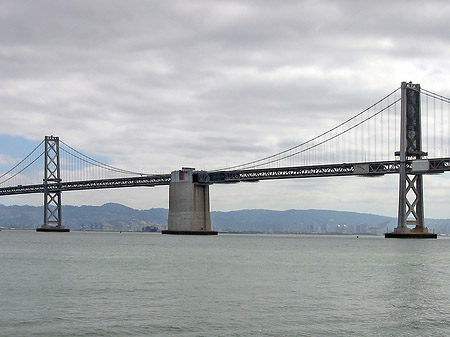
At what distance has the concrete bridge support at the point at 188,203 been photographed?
311 ft

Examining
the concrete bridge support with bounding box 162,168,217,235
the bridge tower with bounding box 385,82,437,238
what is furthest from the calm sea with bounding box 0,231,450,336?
the concrete bridge support with bounding box 162,168,217,235

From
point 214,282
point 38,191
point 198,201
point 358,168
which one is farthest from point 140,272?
point 38,191

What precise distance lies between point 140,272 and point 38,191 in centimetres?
8978

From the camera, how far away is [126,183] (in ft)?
337

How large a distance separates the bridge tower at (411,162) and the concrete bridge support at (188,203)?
27.5 metres

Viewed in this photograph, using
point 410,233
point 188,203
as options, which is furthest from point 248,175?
point 410,233

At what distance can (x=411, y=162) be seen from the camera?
75.3 meters

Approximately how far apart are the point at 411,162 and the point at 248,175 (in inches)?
957

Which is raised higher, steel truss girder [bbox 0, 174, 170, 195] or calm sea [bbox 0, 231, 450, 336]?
steel truss girder [bbox 0, 174, 170, 195]

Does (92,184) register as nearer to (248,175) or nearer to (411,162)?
(248,175)

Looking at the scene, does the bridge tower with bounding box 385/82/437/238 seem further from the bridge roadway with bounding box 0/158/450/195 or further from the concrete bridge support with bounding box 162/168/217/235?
the concrete bridge support with bounding box 162/168/217/235

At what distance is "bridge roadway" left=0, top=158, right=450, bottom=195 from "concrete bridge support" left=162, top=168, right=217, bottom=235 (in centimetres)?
134

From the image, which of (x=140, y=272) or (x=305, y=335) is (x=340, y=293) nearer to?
(x=305, y=335)

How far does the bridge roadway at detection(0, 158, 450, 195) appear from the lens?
76375mm
